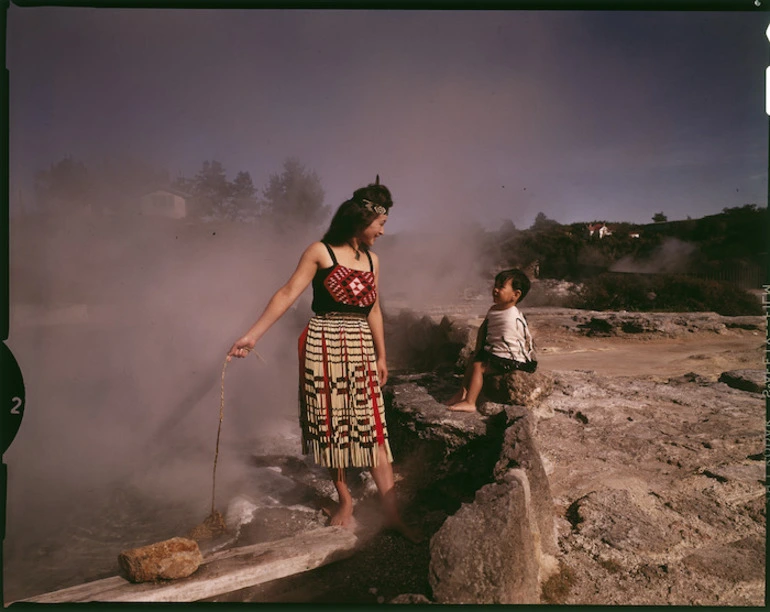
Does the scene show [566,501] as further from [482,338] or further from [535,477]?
[482,338]

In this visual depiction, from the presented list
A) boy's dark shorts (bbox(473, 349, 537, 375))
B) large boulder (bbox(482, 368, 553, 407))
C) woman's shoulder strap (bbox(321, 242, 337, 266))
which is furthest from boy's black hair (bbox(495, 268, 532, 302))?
woman's shoulder strap (bbox(321, 242, 337, 266))

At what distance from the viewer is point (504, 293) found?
3.24m

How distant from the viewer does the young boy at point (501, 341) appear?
10.6ft

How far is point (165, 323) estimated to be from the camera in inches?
203

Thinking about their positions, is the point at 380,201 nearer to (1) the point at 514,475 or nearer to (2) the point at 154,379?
(1) the point at 514,475

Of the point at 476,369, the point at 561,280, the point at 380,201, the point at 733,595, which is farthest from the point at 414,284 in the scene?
the point at 561,280

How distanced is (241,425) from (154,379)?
3.39 ft

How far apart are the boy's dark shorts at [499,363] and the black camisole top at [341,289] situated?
1166mm

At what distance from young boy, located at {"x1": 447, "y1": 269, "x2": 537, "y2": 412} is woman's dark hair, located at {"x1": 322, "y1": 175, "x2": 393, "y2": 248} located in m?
1.13

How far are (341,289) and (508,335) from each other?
142 cm

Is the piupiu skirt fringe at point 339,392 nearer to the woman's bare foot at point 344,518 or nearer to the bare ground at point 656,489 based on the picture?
the woman's bare foot at point 344,518

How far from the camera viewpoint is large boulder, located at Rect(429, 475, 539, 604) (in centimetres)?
176

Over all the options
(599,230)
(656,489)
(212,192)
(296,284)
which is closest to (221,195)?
(212,192)

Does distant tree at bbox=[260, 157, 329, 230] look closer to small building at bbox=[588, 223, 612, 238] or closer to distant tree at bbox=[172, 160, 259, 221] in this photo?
distant tree at bbox=[172, 160, 259, 221]
